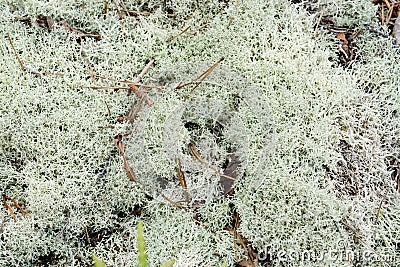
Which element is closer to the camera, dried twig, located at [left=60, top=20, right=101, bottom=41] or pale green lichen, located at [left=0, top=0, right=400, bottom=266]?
pale green lichen, located at [left=0, top=0, right=400, bottom=266]

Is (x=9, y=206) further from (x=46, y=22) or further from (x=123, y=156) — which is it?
(x=46, y=22)

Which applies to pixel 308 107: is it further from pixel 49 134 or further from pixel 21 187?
pixel 21 187

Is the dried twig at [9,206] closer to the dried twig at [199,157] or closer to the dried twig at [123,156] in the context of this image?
the dried twig at [123,156]

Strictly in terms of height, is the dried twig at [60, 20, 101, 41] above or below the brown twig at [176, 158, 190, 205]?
Answer: above

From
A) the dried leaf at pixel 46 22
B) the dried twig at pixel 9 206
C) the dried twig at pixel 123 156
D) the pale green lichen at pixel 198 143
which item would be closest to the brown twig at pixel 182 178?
the pale green lichen at pixel 198 143

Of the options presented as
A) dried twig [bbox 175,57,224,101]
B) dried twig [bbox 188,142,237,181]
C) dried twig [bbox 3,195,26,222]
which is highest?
dried twig [bbox 175,57,224,101]

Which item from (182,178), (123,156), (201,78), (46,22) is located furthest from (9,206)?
(201,78)

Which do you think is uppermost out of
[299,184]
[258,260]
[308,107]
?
[308,107]

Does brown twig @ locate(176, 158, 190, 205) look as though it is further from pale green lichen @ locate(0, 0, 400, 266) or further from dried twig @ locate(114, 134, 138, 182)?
dried twig @ locate(114, 134, 138, 182)

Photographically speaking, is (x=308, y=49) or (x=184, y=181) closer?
(x=184, y=181)

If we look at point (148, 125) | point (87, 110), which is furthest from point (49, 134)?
point (148, 125)

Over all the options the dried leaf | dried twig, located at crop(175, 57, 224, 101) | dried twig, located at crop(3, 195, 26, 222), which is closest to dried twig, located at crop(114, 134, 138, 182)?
dried twig, located at crop(175, 57, 224, 101)
